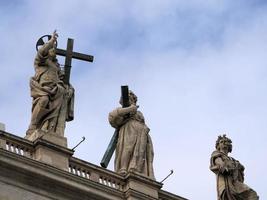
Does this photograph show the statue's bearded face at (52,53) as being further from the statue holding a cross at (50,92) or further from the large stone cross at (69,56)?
the large stone cross at (69,56)

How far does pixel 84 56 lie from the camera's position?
98.4 ft

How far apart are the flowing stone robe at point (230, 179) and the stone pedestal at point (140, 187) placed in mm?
2734

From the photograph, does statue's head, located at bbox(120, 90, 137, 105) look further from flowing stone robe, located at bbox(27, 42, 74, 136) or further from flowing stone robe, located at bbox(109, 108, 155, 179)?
flowing stone robe, located at bbox(27, 42, 74, 136)

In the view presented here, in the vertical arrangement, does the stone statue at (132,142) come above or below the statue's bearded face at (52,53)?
below

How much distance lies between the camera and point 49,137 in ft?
88.5

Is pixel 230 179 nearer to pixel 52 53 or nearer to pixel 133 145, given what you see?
pixel 133 145

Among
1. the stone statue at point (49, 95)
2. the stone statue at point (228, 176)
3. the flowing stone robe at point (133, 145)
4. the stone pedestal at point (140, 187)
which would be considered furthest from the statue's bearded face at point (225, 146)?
the stone statue at point (49, 95)

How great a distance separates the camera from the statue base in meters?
26.8

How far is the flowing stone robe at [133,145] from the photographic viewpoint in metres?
28.8

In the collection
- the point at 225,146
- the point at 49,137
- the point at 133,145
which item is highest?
the point at 225,146

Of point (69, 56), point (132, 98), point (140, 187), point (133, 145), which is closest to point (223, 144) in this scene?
point (132, 98)

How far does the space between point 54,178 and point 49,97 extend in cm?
280

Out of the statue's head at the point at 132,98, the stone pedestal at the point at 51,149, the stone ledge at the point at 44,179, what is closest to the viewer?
the stone ledge at the point at 44,179

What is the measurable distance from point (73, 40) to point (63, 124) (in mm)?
3171
